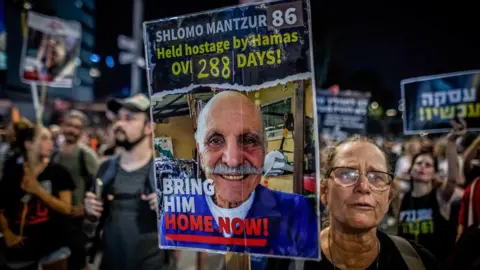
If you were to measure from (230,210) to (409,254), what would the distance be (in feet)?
3.03

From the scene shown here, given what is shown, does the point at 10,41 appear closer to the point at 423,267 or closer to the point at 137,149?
the point at 137,149

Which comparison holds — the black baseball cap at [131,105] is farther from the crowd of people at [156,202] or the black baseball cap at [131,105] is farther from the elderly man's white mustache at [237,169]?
the elderly man's white mustache at [237,169]

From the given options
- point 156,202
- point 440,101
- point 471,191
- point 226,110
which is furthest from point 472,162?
point 156,202

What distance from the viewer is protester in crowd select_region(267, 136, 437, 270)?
7.82 feet

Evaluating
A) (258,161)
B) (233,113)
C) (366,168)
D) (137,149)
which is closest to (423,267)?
(366,168)

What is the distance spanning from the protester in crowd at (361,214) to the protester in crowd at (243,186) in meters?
Result: 0.12

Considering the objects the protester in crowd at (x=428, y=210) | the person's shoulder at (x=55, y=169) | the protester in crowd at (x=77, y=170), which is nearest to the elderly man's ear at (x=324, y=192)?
the protester in crowd at (x=428, y=210)

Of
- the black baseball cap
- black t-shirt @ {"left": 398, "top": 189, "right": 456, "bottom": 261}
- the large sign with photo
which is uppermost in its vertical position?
the large sign with photo

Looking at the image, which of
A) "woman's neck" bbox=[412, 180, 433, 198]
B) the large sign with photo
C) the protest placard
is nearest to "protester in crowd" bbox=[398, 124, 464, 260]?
"woman's neck" bbox=[412, 180, 433, 198]

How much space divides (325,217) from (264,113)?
70cm

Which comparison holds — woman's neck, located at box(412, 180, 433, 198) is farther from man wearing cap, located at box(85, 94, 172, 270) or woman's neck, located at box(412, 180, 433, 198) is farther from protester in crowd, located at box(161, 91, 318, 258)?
man wearing cap, located at box(85, 94, 172, 270)

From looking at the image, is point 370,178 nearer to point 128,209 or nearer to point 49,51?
point 128,209

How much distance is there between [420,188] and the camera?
3.79 metres

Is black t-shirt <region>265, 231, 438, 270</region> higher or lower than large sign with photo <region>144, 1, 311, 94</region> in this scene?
lower
